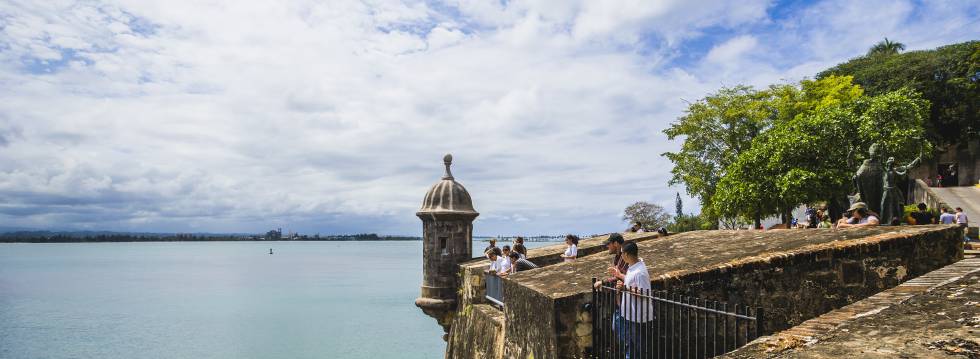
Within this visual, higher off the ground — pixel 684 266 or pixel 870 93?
pixel 870 93

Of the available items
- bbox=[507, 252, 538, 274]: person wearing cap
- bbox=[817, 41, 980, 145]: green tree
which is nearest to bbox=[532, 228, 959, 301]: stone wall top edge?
bbox=[507, 252, 538, 274]: person wearing cap

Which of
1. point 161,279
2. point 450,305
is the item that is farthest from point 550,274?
point 161,279

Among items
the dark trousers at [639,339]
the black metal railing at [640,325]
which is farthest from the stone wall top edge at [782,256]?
the dark trousers at [639,339]

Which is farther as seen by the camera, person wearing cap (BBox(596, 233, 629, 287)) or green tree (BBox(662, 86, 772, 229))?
green tree (BBox(662, 86, 772, 229))

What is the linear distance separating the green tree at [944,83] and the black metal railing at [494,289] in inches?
1406

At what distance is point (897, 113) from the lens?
26094 mm

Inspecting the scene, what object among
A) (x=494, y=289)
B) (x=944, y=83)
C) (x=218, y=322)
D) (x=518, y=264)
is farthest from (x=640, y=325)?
(x=218, y=322)

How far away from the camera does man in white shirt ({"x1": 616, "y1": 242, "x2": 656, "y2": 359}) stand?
18.8 feet

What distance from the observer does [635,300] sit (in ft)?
18.5

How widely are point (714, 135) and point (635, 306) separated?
103 ft

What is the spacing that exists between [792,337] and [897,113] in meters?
27.0

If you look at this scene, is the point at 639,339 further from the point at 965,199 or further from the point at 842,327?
the point at 965,199

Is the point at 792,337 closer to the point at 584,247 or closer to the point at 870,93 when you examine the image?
Result: the point at 584,247

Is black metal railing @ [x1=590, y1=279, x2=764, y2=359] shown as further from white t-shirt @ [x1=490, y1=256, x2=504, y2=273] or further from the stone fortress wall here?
white t-shirt @ [x1=490, y1=256, x2=504, y2=273]
